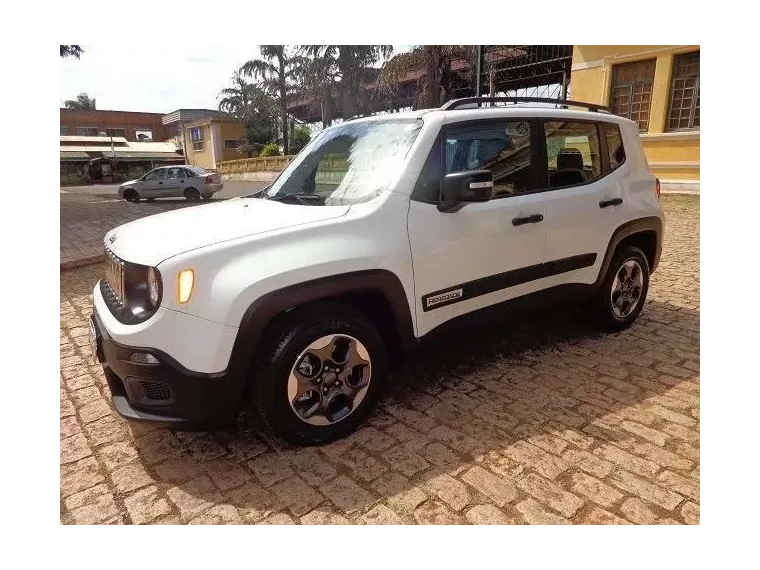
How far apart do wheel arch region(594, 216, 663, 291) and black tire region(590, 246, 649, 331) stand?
0.08 m

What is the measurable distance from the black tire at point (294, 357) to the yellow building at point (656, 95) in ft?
46.0

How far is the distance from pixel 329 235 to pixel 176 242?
0.77 metres

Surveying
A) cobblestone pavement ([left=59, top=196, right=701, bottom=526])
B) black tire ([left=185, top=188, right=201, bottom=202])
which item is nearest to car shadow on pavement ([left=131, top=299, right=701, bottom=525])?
cobblestone pavement ([left=59, top=196, right=701, bottom=526])

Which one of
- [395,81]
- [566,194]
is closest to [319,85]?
[395,81]

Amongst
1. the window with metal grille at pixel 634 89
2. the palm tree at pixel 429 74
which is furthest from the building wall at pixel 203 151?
the window with metal grille at pixel 634 89

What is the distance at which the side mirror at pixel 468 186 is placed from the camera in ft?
8.87

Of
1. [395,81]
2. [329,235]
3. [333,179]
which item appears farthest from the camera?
[395,81]

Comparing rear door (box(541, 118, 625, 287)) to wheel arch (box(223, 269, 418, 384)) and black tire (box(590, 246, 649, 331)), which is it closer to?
black tire (box(590, 246, 649, 331))

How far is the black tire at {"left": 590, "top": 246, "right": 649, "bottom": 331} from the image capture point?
4.12 metres

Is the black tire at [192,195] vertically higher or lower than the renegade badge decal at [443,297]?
higher

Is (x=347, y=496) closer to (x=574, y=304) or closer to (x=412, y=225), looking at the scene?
(x=412, y=225)

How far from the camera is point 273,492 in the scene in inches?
94.7

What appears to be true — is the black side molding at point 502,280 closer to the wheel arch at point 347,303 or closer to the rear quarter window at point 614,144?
the wheel arch at point 347,303

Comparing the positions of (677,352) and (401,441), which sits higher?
(677,352)
